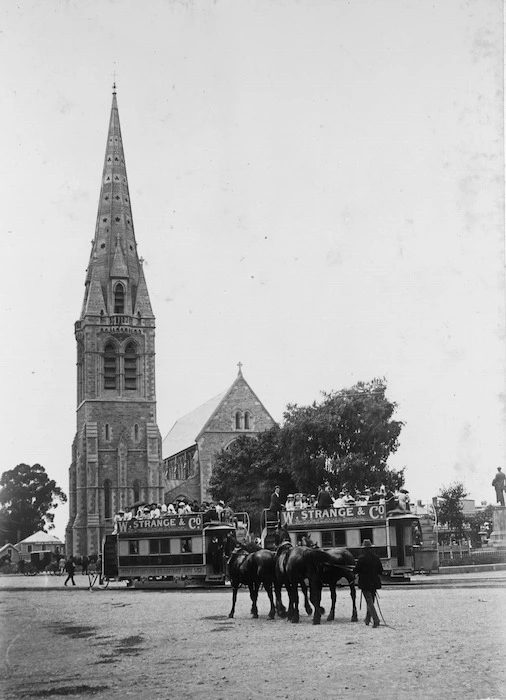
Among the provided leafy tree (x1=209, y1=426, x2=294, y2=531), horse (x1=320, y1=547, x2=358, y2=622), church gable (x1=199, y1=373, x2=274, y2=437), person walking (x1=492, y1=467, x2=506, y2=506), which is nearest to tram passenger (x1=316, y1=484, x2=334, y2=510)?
person walking (x1=492, y1=467, x2=506, y2=506)

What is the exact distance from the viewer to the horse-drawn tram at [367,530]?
27.6 meters

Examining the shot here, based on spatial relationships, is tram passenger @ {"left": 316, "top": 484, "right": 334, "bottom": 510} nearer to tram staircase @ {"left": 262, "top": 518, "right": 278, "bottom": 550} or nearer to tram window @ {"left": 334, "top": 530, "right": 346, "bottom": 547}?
tram window @ {"left": 334, "top": 530, "right": 346, "bottom": 547}

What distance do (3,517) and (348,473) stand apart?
27.2 metres

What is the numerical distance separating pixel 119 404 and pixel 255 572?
60.6 m

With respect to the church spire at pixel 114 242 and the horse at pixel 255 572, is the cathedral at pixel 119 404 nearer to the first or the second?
the church spire at pixel 114 242

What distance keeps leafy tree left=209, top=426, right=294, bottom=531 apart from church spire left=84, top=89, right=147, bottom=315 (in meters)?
20.7

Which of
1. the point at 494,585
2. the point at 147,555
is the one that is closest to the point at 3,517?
the point at 147,555

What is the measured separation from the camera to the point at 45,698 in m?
10.9

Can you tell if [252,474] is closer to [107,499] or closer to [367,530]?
[107,499]

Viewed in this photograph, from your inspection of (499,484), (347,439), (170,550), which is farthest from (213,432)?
(499,484)

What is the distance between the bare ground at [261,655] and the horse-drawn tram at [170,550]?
11.1m

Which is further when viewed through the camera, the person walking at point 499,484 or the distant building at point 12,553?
the distant building at point 12,553

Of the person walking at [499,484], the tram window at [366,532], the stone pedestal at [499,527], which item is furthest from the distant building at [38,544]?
the tram window at [366,532]

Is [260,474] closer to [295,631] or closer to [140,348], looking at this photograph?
[140,348]
